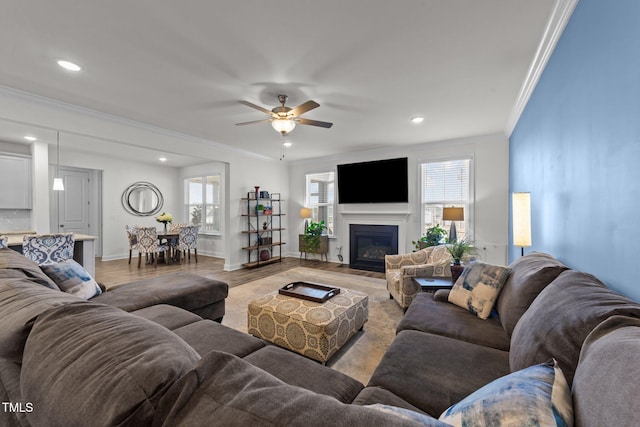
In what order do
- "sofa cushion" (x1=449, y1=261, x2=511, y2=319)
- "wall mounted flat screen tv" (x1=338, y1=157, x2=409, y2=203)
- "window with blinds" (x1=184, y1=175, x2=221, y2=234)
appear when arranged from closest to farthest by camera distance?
"sofa cushion" (x1=449, y1=261, x2=511, y2=319) → "wall mounted flat screen tv" (x1=338, y1=157, x2=409, y2=203) → "window with blinds" (x1=184, y1=175, x2=221, y2=234)

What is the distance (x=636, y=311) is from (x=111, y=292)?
316 centimetres

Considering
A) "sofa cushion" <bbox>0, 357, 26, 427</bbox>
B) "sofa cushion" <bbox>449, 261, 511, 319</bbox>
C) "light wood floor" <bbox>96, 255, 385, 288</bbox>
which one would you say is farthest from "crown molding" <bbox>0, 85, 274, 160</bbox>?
"sofa cushion" <bbox>449, 261, 511, 319</bbox>

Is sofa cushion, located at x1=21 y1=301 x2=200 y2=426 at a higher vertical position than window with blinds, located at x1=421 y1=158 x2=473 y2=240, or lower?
lower

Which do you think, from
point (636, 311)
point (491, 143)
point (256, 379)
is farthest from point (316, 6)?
point (491, 143)

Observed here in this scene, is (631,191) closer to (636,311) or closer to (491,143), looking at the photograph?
(636,311)

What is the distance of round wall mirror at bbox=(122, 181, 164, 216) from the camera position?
6.79 m

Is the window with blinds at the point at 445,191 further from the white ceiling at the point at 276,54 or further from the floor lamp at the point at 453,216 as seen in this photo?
the white ceiling at the point at 276,54

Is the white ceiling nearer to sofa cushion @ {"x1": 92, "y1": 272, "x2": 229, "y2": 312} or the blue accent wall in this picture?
the blue accent wall

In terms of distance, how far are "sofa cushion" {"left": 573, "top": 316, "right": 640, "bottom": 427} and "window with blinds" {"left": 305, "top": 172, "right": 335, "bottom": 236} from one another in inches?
219

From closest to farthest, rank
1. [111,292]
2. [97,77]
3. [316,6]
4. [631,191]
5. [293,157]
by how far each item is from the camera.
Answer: [631,191]
[316,6]
[111,292]
[97,77]
[293,157]

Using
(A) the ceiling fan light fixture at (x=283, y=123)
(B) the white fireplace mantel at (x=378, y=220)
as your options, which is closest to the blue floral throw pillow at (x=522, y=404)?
(A) the ceiling fan light fixture at (x=283, y=123)

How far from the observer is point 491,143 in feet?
14.8

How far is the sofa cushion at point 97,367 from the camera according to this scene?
20.2 inches

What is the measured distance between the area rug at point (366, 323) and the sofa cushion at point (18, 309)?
1.82 m
